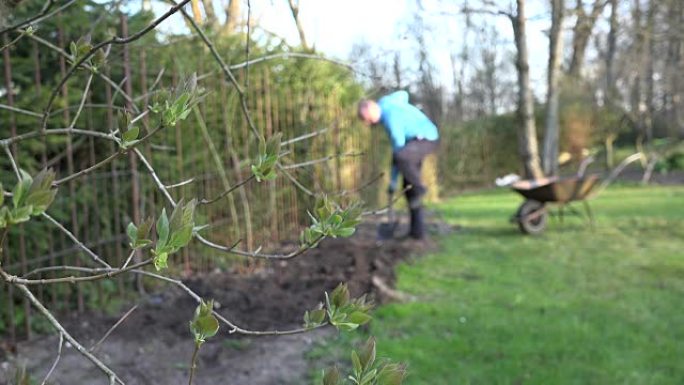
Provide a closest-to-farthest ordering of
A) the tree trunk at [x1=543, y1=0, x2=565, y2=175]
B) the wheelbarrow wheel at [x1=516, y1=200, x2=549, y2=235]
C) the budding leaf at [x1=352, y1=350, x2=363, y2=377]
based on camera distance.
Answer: the budding leaf at [x1=352, y1=350, x2=363, y2=377] < the wheelbarrow wheel at [x1=516, y1=200, x2=549, y2=235] < the tree trunk at [x1=543, y1=0, x2=565, y2=175]

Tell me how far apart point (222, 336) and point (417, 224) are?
398cm

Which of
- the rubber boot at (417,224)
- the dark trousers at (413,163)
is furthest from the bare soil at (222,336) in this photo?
the rubber boot at (417,224)

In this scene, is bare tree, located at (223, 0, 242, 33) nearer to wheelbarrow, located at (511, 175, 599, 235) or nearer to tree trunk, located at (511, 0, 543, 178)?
wheelbarrow, located at (511, 175, 599, 235)

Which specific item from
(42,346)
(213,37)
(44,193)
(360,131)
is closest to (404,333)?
(42,346)

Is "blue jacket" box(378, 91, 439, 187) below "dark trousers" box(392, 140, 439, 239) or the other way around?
the other way around

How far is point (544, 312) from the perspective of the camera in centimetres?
450

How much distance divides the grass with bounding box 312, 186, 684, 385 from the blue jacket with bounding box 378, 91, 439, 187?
1314 millimetres

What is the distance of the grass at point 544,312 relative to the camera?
11.3 feet

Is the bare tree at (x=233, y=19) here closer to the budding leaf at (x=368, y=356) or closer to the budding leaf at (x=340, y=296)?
the budding leaf at (x=340, y=296)

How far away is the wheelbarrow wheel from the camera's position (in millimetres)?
8180

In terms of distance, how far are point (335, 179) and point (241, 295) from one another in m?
4.26

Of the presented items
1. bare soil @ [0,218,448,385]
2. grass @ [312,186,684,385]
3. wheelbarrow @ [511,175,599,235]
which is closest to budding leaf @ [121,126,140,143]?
bare soil @ [0,218,448,385]

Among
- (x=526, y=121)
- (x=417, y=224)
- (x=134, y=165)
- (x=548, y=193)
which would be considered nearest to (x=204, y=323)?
(x=134, y=165)

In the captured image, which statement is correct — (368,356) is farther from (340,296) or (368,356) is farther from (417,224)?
(417,224)
